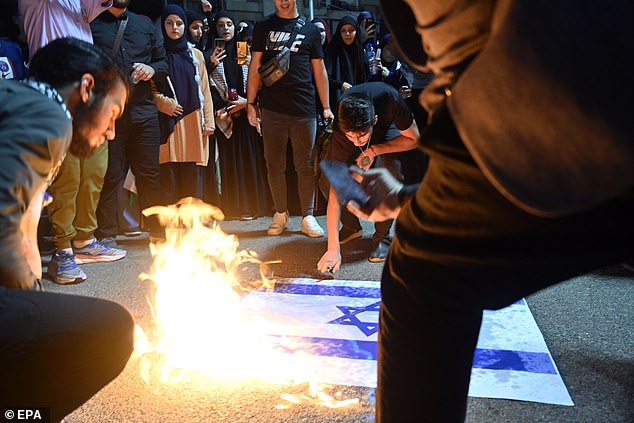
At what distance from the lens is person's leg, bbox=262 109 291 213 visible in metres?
5.29

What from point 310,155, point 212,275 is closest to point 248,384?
point 212,275

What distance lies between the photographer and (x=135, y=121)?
4805 millimetres

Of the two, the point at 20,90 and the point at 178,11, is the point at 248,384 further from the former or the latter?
the point at 178,11

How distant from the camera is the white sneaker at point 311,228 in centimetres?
530

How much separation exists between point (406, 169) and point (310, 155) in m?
1.38

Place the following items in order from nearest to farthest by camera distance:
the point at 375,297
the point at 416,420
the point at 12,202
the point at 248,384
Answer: the point at 416,420, the point at 12,202, the point at 248,384, the point at 375,297

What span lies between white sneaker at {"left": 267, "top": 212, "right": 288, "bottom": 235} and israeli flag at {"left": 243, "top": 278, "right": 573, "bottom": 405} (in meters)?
1.50

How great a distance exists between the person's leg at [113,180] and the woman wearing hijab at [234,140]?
1180 mm

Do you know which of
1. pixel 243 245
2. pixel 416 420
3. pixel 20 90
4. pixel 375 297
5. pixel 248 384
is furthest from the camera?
pixel 243 245

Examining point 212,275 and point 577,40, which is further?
point 212,275

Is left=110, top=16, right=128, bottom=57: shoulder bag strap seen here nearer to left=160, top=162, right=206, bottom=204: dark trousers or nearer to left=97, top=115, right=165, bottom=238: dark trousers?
Answer: left=97, top=115, right=165, bottom=238: dark trousers

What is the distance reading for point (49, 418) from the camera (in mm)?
1692

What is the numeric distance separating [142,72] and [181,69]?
2.07ft

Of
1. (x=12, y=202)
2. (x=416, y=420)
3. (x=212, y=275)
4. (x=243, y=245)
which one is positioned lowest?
(x=243, y=245)
